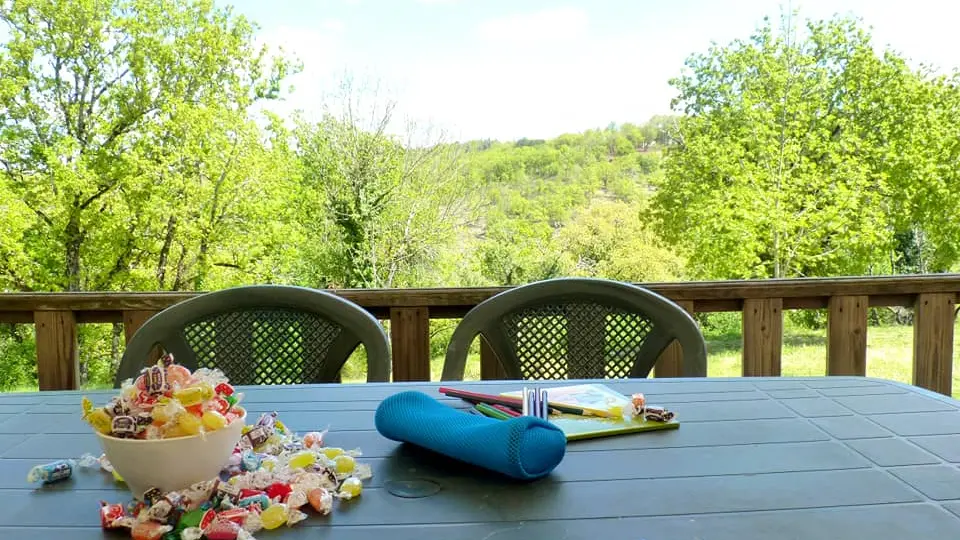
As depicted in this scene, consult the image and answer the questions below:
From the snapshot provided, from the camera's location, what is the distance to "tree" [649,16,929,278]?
509 inches

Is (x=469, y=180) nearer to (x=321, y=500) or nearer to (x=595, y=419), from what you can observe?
(x=595, y=419)

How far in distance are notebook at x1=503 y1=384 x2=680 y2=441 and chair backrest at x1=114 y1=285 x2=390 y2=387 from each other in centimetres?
48

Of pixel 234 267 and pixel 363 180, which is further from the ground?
pixel 363 180

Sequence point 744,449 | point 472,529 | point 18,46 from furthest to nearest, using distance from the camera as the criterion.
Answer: point 18,46 → point 744,449 → point 472,529

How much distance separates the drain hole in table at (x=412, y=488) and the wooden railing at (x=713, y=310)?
3.92 feet

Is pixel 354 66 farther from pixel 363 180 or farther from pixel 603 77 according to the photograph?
pixel 603 77

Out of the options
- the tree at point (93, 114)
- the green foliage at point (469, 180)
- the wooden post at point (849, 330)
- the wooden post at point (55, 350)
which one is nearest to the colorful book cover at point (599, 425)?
the wooden post at point (849, 330)

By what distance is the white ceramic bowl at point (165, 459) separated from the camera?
667 millimetres

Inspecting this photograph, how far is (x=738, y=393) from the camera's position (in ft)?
3.77

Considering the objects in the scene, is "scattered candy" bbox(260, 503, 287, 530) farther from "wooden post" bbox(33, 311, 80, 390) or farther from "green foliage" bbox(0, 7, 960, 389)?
"green foliage" bbox(0, 7, 960, 389)

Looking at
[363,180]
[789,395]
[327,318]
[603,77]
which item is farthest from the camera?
[603,77]

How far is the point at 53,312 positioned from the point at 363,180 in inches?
418

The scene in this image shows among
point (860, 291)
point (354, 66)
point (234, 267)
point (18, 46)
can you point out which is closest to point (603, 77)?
point (354, 66)

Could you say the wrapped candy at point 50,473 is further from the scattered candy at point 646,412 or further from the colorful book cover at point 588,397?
the scattered candy at point 646,412
